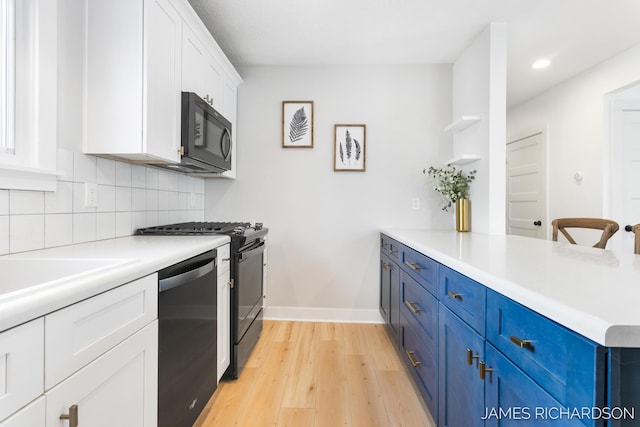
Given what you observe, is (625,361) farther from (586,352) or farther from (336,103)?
(336,103)

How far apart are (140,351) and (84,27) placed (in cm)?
152

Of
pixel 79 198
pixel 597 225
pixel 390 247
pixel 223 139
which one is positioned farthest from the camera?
Result: pixel 390 247

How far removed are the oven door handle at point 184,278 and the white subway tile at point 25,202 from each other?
2.11ft

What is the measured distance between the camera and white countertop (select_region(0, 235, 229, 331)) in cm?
61

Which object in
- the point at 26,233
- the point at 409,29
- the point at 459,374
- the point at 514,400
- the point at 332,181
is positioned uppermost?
the point at 409,29

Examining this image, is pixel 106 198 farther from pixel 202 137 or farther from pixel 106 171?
pixel 202 137

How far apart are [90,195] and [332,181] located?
74.9 inches

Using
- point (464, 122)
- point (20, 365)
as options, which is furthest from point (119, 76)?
point (464, 122)

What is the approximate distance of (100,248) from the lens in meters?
1.35

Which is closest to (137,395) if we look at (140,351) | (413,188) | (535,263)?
(140,351)

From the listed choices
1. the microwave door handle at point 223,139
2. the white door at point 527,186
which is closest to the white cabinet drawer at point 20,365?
the microwave door handle at point 223,139

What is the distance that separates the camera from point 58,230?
1.35 meters

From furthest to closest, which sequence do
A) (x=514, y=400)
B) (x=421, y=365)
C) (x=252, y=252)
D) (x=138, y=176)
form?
(x=252, y=252) < (x=138, y=176) < (x=421, y=365) < (x=514, y=400)

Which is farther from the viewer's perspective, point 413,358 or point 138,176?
point 138,176
